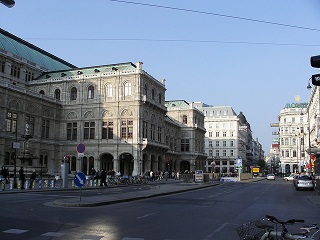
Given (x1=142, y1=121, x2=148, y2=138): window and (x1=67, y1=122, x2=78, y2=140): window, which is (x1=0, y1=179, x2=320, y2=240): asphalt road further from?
(x1=67, y1=122, x2=78, y2=140): window

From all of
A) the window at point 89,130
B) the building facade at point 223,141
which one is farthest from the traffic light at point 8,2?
the building facade at point 223,141

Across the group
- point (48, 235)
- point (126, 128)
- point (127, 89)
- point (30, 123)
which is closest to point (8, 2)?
point (48, 235)

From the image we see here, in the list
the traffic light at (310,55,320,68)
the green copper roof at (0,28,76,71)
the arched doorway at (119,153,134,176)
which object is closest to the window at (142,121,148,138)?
the arched doorway at (119,153,134,176)

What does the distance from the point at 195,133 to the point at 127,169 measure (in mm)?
35823

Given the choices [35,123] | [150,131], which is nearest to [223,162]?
[150,131]

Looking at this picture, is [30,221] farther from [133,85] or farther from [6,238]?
[133,85]

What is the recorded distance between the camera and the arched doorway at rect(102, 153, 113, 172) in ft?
235

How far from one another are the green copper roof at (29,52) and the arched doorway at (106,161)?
26.0m

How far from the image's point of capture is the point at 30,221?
1197 cm

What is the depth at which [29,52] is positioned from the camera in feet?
258

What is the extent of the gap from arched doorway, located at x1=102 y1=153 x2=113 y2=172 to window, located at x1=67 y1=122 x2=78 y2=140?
22.8ft

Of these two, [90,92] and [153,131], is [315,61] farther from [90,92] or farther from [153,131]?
[153,131]

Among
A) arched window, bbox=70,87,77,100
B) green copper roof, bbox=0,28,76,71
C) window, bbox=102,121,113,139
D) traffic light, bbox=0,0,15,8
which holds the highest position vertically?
green copper roof, bbox=0,28,76,71

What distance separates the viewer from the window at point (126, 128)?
68750 mm
